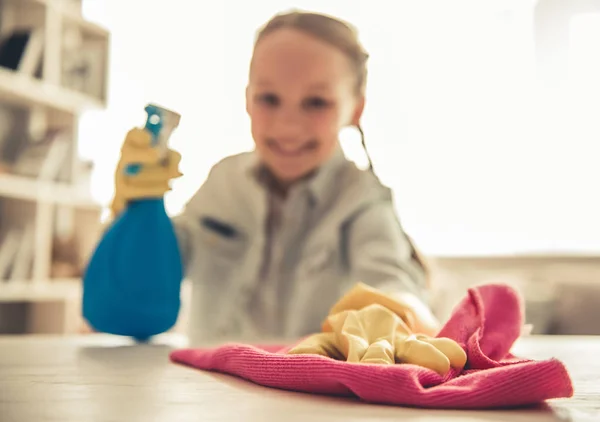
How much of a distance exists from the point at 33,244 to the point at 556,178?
1817 mm

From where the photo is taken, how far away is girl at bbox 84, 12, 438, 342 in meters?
1.03

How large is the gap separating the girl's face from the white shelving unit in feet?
3.83

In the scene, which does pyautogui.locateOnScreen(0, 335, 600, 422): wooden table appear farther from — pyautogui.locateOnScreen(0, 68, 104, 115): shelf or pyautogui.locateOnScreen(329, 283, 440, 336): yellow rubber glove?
pyautogui.locateOnScreen(0, 68, 104, 115): shelf

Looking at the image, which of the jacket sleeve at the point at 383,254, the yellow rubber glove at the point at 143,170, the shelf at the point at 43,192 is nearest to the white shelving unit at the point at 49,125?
the shelf at the point at 43,192

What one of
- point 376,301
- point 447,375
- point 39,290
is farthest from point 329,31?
point 39,290

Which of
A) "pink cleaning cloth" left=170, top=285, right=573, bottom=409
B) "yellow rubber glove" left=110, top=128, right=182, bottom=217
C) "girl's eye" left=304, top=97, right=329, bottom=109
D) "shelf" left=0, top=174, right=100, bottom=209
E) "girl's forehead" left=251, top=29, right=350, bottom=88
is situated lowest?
"pink cleaning cloth" left=170, top=285, right=573, bottom=409

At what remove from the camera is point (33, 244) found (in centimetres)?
211

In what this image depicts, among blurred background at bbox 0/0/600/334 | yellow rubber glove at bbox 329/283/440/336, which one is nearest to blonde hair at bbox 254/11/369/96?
yellow rubber glove at bbox 329/283/440/336

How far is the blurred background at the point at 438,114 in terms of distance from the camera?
2275 mm

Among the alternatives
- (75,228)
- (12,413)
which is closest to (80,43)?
(75,228)

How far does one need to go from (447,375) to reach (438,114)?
2.05m

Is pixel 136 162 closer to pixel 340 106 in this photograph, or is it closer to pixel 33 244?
pixel 340 106

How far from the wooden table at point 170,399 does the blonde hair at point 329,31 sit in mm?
623

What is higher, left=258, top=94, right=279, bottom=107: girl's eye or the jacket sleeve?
left=258, top=94, right=279, bottom=107: girl's eye
